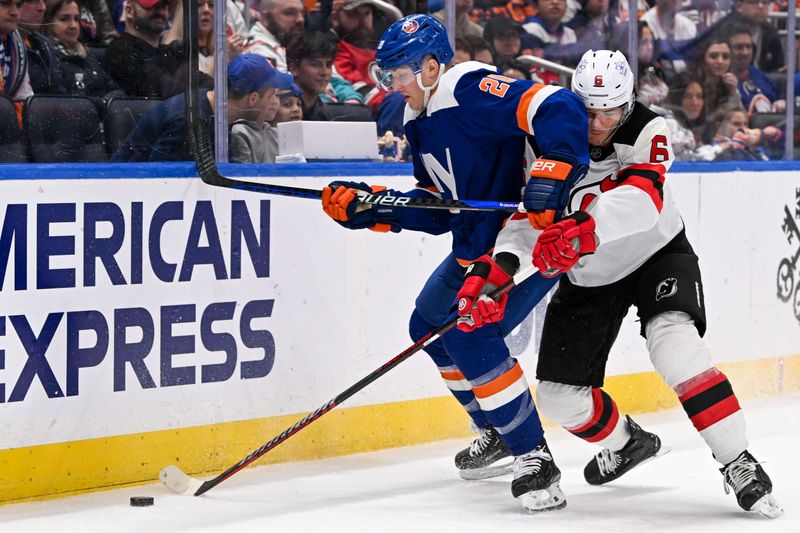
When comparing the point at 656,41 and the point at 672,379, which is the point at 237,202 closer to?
the point at 672,379

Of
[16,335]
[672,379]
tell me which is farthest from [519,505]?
[16,335]

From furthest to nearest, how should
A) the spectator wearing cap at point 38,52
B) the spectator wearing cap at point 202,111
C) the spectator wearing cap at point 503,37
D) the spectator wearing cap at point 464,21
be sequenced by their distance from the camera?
1. the spectator wearing cap at point 503,37
2. the spectator wearing cap at point 464,21
3. the spectator wearing cap at point 202,111
4. the spectator wearing cap at point 38,52

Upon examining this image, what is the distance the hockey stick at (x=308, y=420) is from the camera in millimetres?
3404

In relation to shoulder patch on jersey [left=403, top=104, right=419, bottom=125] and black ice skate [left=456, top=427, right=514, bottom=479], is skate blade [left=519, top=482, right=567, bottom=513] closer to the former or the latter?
black ice skate [left=456, top=427, right=514, bottom=479]

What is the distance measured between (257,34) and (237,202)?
0.55 meters

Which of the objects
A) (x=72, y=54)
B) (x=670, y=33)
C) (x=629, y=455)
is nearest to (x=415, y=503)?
(x=629, y=455)

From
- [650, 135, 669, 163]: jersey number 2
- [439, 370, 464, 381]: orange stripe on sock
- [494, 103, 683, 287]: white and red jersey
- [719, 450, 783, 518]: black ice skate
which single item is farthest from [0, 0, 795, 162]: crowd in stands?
[719, 450, 783, 518]: black ice skate

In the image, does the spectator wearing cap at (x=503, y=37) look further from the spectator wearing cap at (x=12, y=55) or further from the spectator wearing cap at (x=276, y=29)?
the spectator wearing cap at (x=12, y=55)

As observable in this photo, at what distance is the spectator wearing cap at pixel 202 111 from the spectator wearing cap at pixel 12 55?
1.06 feet

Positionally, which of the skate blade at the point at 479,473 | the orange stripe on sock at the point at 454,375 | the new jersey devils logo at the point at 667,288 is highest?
the new jersey devils logo at the point at 667,288

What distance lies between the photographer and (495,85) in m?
3.44

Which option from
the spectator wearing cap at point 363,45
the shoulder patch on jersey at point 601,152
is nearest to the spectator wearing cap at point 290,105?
the spectator wearing cap at point 363,45

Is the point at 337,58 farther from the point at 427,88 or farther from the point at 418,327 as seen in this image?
the point at 418,327

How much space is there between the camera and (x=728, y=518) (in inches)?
136
